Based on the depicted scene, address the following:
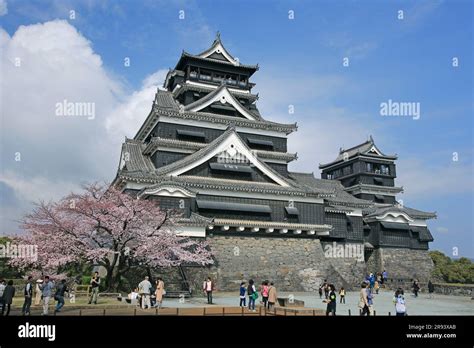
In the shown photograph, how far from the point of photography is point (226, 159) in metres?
32.7

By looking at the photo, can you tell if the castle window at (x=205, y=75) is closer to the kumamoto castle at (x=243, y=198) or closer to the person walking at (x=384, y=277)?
the kumamoto castle at (x=243, y=198)

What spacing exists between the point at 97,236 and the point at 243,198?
1171cm

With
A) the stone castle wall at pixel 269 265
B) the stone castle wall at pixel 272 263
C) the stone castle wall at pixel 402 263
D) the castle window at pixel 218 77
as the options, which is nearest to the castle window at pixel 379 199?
the stone castle wall at pixel 402 263

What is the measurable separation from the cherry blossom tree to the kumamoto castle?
137 inches

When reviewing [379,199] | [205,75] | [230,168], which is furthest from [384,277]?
[205,75]

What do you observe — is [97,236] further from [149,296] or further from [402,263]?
[402,263]

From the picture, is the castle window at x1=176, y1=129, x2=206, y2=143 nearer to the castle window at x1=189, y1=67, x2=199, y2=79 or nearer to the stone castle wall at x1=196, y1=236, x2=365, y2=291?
the castle window at x1=189, y1=67, x2=199, y2=79

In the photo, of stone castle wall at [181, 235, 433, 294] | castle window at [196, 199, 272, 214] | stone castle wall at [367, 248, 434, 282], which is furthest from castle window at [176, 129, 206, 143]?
stone castle wall at [367, 248, 434, 282]

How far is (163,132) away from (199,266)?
1213 centimetres

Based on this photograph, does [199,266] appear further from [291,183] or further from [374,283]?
[374,283]

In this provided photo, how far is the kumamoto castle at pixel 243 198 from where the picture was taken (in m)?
29.1

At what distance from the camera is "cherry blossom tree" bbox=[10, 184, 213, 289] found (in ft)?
72.5

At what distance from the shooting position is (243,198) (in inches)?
1242
